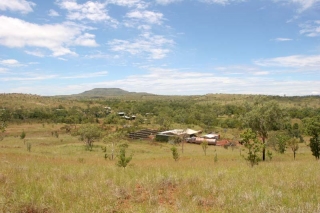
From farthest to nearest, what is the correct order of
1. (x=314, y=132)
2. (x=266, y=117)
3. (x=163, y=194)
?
(x=266, y=117)
(x=314, y=132)
(x=163, y=194)

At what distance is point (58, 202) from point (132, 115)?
383 ft

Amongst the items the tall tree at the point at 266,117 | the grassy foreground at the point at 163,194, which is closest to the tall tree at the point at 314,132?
the tall tree at the point at 266,117

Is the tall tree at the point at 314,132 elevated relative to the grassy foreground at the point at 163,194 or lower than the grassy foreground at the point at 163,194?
lower

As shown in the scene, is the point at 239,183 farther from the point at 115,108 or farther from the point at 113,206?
the point at 115,108

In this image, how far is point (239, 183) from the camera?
6289 mm

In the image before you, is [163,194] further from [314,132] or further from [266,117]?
[266,117]

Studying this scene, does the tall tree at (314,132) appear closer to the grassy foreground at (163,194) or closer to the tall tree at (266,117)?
the tall tree at (266,117)

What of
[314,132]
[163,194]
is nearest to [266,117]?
[314,132]

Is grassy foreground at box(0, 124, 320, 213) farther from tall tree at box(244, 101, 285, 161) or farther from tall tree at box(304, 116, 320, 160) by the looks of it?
tall tree at box(244, 101, 285, 161)

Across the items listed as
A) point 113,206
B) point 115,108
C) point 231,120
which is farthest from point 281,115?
point 115,108

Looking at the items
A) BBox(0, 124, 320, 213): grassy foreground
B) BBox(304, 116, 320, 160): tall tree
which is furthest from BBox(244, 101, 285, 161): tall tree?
BBox(0, 124, 320, 213): grassy foreground

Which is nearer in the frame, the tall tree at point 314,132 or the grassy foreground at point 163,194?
the grassy foreground at point 163,194

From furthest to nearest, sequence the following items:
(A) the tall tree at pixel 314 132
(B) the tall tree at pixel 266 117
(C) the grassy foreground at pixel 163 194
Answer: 1. (B) the tall tree at pixel 266 117
2. (A) the tall tree at pixel 314 132
3. (C) the grassy foreground at pixel 163 194

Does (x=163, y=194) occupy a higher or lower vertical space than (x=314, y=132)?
higher
